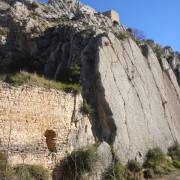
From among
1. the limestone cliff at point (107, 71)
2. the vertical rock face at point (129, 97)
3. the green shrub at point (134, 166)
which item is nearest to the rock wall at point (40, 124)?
the limestone cliff at point (107, 71)

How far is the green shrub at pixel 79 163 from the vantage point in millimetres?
16250

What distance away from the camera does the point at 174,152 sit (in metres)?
21.5

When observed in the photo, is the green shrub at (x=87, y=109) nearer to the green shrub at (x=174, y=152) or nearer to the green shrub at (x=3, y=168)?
the green shrub at (x=3, y=168)

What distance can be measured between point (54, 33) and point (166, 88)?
27.2 feet

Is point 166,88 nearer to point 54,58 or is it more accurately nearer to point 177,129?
point 177,129

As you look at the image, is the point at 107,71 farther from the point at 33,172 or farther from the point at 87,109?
the point at 33,172

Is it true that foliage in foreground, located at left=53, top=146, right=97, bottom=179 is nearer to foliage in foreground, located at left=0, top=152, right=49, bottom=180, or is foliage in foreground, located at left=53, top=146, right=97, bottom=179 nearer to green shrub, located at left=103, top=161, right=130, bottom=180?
green shrub, located at left=103, top=161, right=130, bottom=180

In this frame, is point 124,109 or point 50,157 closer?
point 50,157

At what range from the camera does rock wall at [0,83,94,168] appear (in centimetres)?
1493

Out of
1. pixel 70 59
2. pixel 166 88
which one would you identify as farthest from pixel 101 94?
pixel 166 88

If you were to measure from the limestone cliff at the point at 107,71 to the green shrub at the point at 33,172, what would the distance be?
5.00 feet

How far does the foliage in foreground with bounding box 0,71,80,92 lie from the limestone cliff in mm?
497

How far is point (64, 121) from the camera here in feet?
56.0

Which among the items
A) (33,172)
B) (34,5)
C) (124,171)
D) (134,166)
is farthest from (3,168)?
(34,5)
